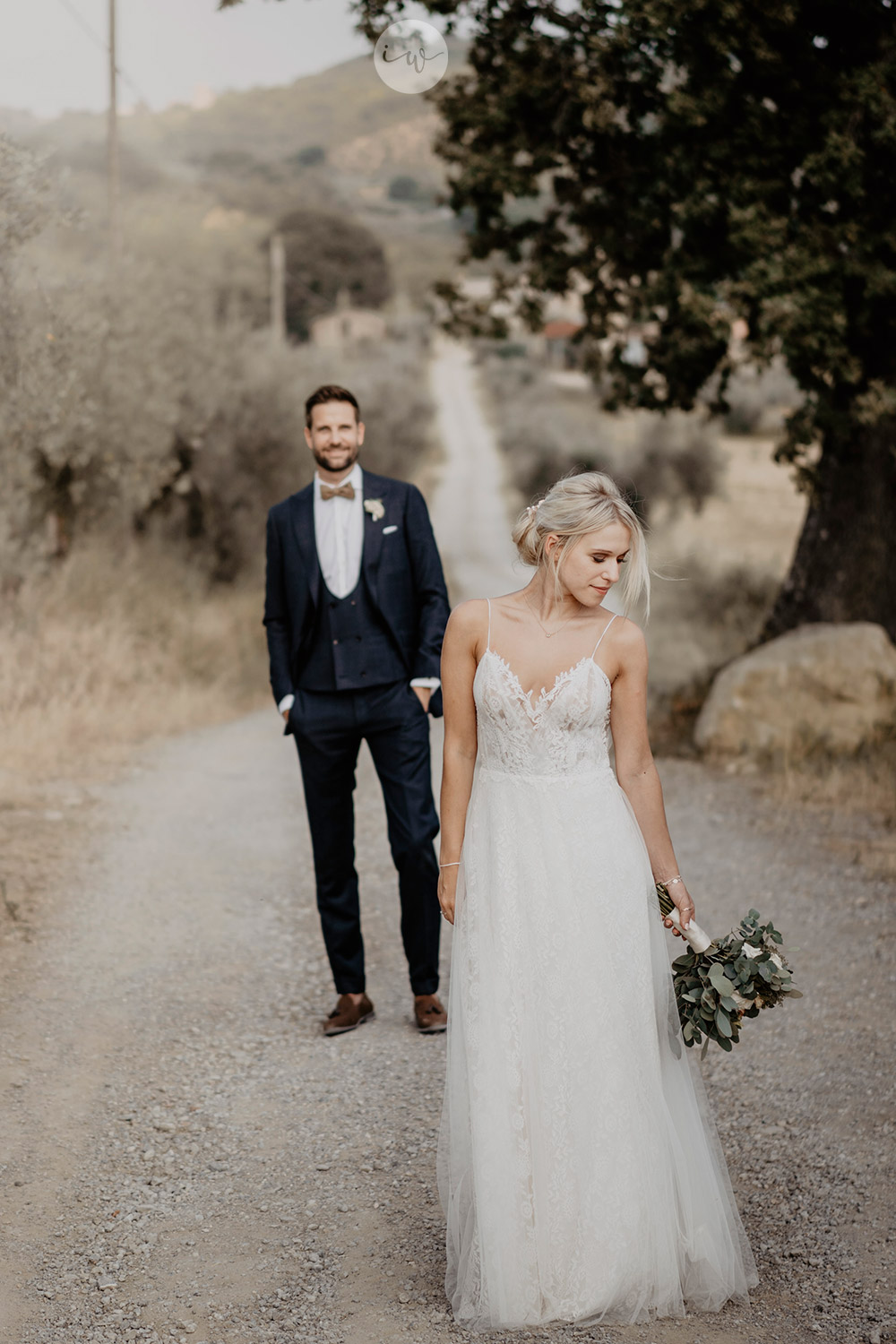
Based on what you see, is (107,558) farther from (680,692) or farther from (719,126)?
(719,126)

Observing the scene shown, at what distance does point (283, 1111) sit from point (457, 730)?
1.73 meters

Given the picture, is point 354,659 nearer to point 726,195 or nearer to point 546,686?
point 546,686

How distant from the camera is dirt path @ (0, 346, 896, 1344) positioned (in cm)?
304

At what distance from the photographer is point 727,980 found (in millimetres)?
2992

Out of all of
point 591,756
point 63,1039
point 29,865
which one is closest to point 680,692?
point 29,865

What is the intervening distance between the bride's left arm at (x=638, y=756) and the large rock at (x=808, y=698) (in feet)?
19.9

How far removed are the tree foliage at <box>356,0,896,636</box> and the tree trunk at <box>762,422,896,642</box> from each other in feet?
0.05

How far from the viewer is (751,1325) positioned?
9.51 ft

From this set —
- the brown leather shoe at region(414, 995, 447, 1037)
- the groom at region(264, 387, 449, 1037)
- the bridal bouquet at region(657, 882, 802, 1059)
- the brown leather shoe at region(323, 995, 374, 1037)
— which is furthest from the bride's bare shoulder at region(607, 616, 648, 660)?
the brown leather shoe at region(323, 995, 374, 1037)

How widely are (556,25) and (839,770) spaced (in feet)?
19.0

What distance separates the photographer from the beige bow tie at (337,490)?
461 centimetres

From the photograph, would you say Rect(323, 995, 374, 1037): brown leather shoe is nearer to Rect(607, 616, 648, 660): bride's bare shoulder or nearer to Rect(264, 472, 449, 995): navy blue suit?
Rect(264, 472, 449, 995): navy blue suit

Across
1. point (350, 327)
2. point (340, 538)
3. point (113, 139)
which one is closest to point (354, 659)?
point (340, 538)

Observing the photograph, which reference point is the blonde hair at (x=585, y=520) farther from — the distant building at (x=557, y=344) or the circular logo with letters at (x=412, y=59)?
the distant building at (x=557, y=344)
